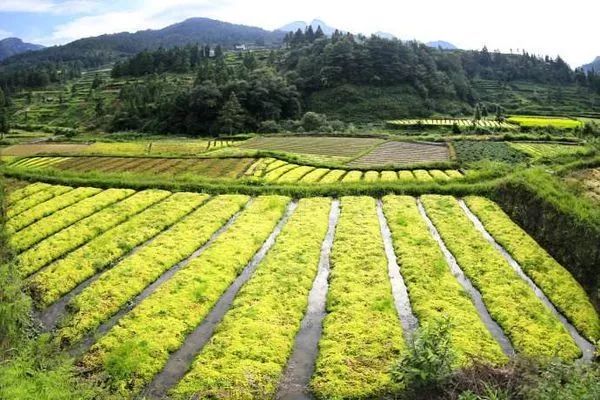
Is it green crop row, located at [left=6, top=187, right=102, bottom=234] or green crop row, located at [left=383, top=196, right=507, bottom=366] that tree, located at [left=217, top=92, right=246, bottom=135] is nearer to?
green crop row, located at [left=6, top=187, right=102, bottom=234]

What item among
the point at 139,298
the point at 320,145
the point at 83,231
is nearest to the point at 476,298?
the point at 139,298

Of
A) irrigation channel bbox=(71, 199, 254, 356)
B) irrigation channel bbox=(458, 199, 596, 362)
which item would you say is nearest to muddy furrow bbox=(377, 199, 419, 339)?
irrigation channel bbox=(458, 199, 596, 362)

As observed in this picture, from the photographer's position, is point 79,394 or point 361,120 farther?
point 361,120

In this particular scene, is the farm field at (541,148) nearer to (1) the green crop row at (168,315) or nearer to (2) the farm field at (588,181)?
(2) the farm field at (588,181)

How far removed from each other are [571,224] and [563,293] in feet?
14.4

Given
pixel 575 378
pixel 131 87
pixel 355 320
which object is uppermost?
pixel 131 87

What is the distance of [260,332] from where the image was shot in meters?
17.5

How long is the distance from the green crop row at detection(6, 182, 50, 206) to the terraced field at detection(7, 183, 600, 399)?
4.40 m

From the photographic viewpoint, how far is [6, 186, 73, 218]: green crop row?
108 feet

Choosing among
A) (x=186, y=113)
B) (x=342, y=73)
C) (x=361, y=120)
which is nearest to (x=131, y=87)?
(x=186, y=113)

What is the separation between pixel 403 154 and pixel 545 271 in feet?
112

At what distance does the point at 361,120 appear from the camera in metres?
106

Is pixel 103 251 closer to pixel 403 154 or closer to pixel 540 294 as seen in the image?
pixel 540 294

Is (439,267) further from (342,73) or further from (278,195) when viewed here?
(342,73)
